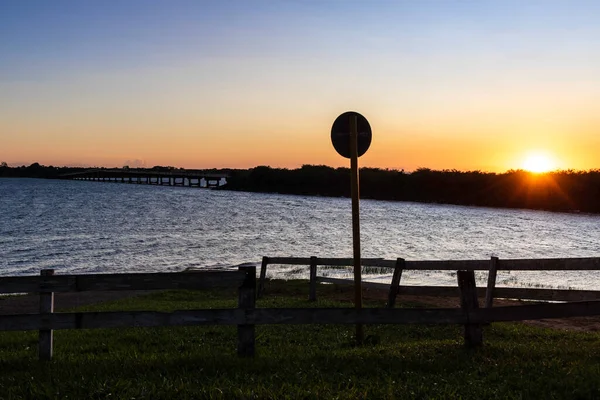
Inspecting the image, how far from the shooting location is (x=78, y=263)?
37.2 m

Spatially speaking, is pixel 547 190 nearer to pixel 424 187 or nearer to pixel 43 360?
pixel 424 187

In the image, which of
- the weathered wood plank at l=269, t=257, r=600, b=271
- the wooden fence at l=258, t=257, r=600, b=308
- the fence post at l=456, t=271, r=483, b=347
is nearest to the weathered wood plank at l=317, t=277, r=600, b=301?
the wooden fence at l=258, t=257, r=600, b=308

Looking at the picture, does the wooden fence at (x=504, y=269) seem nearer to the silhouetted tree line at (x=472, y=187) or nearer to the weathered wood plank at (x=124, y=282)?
the weathered wood plank at (x=124, y=282)

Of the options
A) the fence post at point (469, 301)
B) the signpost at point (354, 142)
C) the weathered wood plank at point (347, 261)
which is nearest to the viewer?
the fence post at point (469, 301)

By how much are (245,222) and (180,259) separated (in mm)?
37652

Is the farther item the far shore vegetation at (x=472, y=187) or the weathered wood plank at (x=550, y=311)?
the far shore vegetation at (x=472, y=187)

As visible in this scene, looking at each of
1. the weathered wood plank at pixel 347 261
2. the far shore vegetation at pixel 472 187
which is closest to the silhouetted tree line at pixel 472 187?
the far shore vegetation at pixel 472 187

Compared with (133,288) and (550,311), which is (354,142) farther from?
(133,288)

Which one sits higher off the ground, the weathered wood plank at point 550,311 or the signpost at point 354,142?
the signpost at point 354,142

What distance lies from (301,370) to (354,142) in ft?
13.3

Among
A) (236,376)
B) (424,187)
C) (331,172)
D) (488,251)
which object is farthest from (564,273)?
(331,172)

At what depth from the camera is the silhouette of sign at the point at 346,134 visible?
948 cm

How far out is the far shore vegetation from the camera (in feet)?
336

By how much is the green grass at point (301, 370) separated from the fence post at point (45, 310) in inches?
6.3
